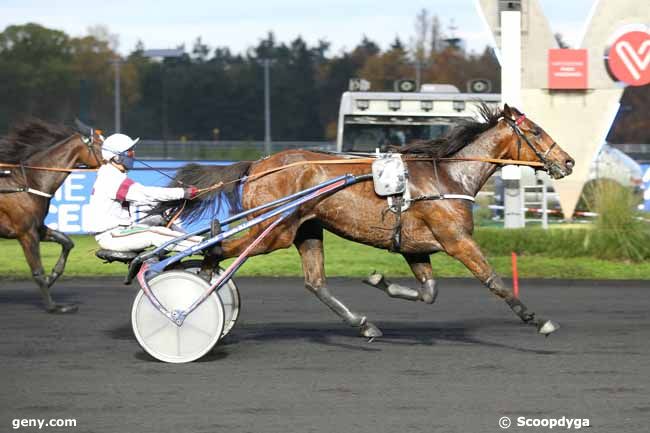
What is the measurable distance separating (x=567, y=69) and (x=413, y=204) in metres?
10.1

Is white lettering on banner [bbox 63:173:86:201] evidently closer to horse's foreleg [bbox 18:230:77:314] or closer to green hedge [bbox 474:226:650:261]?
green hedge [bbox 474:226:650:261]

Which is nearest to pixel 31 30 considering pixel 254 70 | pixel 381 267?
pixel 254 70

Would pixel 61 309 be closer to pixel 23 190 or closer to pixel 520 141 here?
pixel 23 190

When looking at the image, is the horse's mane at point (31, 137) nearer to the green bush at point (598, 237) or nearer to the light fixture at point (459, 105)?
the green bush at point (598, 237)

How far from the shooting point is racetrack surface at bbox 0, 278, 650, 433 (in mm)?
6293

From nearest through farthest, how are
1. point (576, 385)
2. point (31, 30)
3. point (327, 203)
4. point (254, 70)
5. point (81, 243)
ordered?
point (576, 385), point (327, 203), point (81, 243), point (31, 30), point (254, 70)

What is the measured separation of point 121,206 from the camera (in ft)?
27.1

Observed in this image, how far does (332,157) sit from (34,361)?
268cm

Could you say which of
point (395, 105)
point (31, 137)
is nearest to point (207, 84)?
point (395, 105)

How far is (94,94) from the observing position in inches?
2655

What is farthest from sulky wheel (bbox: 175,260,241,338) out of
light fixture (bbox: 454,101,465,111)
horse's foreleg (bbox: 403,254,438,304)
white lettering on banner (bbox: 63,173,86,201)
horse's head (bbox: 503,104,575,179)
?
A: light fixture (bbox: 454,101,465,111)

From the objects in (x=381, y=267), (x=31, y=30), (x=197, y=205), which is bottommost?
(x=381, y=267)

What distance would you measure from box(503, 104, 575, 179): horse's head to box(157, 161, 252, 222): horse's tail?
204 cm

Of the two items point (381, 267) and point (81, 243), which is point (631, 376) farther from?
point (81, 243)
